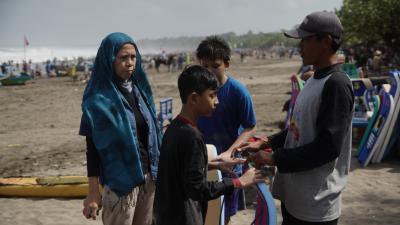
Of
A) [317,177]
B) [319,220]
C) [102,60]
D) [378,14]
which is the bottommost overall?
[319,220]

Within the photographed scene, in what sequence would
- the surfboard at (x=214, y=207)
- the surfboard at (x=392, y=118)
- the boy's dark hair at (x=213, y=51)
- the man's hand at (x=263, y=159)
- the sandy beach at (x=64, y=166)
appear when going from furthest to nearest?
the surfboard at (x=392, y=118) → the sandy beach at (x=64, y=166) → the boy's dark hair at (x=213, y=51) → the surfboard at (x=214, y=207) → the man's hand at (x=263, y=159)

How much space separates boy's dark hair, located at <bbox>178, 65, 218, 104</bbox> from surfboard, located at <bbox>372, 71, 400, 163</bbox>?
205 inches

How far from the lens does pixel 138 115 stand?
2.79 m

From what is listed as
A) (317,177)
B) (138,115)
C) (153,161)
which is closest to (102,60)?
(138,115)

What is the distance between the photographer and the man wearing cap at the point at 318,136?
6.45 ft

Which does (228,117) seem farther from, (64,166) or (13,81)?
(13,81)

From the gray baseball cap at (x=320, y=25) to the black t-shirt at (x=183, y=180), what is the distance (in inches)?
27.2

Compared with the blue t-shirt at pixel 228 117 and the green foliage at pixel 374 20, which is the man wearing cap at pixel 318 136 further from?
the green foliage at pixel 374 20

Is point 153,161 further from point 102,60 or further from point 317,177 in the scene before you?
point 317,177

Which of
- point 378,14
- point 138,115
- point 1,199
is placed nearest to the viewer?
point 138,115

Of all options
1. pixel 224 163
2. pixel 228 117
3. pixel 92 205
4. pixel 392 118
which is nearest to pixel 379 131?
pixel 392 118

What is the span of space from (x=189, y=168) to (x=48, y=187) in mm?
4444

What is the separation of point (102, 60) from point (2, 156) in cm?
696

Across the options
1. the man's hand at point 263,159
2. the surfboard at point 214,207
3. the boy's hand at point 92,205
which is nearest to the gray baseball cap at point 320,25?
the man's hand at point 263,159
